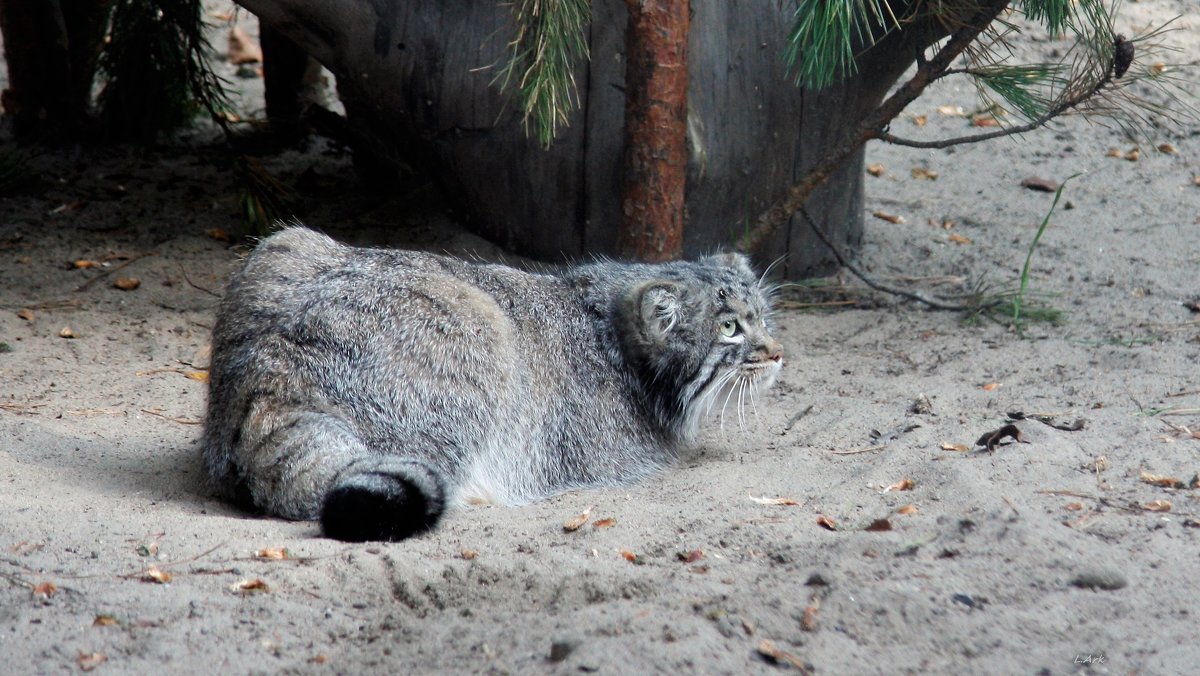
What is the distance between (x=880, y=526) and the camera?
3.65 meters

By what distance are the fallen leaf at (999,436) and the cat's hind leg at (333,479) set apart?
2076mm

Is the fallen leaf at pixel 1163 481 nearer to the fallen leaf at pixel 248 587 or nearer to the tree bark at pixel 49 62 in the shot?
the fallen leaf at pixel 248 587

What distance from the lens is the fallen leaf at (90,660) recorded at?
111 inches

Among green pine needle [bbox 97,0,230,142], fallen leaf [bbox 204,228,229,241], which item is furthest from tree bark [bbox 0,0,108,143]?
fallen leaf [bbox 204,228,229,241]

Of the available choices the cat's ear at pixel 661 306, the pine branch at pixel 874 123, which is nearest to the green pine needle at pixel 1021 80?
the pine branch at pixel 874 123

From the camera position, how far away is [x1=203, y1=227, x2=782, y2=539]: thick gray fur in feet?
13.3

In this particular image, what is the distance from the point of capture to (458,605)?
3262 mm

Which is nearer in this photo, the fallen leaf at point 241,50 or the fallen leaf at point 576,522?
the fallen leaf at point 576,522

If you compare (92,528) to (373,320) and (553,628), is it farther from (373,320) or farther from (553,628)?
(553,628)

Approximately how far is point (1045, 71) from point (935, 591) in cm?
338

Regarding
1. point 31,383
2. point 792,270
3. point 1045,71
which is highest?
point 1045,71

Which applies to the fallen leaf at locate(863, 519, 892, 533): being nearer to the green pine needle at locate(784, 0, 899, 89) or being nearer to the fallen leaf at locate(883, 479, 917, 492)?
the fallen leaf at locate(883, 479, 917, 492)

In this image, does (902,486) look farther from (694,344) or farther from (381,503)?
(381,503)

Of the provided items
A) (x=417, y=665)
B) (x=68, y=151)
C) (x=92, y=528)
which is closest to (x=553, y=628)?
(x=417, y=665)
